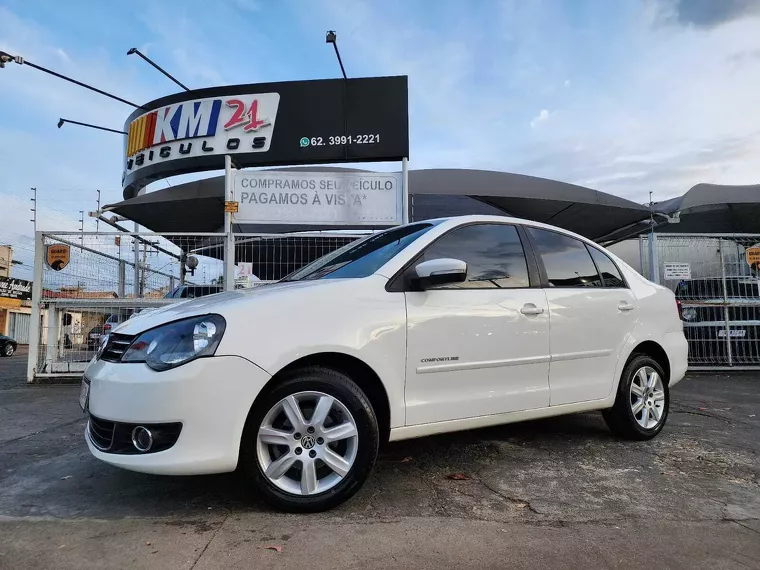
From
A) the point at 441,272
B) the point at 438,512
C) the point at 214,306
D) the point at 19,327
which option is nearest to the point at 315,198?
the point at 441,272

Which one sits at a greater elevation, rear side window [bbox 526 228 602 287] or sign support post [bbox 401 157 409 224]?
sign support post [bbox 401 157 409 224]

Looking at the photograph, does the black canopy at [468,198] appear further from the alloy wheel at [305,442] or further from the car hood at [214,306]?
the alloy wheel at [305,442]

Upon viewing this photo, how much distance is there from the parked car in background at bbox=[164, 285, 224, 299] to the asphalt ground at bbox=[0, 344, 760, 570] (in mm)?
3547

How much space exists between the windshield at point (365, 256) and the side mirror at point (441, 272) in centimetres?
30

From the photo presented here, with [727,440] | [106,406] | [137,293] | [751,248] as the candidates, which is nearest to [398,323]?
[106,406]

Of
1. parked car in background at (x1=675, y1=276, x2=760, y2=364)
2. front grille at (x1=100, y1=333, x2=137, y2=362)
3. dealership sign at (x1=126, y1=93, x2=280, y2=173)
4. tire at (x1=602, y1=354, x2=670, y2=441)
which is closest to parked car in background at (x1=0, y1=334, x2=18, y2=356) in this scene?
dealership sign at (x1=126, y1=93, x2=280, y2=173)

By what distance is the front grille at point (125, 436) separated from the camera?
8.18 ft

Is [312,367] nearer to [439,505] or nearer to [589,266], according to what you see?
[439,505]

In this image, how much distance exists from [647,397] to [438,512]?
236cm

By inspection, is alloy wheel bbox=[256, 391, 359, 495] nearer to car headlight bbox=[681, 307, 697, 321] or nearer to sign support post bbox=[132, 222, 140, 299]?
sign support post bbox=[132, 222, 140, 299]

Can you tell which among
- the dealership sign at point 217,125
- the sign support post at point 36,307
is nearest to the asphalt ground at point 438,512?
the sign support post at point 36,307

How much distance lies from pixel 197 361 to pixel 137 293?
633 centimetres

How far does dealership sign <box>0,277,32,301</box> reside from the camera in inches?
1364

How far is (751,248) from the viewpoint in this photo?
8.48 metres
